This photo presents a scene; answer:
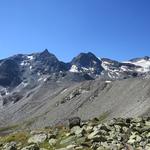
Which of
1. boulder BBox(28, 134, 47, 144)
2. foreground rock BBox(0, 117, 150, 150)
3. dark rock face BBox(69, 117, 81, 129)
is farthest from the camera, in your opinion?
dark rock face BBox(69, 117, 81, 129)

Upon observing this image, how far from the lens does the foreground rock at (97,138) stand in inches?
1503

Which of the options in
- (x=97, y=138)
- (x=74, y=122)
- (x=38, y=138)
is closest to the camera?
(x=97, y=138)

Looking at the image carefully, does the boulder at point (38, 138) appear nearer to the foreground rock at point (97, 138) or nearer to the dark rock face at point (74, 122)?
the foreground rock at point (97, 138)

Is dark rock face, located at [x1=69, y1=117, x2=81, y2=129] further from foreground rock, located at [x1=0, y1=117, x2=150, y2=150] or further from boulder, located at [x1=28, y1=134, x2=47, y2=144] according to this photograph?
boulder, located at [x1=28, y1=134, x2=47, y2=144]

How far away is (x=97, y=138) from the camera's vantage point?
1603 inches

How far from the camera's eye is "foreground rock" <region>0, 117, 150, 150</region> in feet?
125

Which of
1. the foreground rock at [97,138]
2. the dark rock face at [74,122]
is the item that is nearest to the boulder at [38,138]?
the foreground rock at [97,138]

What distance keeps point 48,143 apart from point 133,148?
1099 centimetres

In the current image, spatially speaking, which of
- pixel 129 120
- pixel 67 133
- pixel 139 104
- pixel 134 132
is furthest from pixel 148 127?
pixel 139 104

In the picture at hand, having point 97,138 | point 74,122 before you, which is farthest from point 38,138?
point 97,138

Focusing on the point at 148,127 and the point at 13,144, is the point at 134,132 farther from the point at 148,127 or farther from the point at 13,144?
the point at 13,144

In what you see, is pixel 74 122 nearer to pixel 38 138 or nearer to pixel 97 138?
pixel 38 138

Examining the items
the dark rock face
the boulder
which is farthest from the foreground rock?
the dark rock face

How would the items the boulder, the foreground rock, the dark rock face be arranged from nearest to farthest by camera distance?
the foreground rock, the boulder, the dark rock face
